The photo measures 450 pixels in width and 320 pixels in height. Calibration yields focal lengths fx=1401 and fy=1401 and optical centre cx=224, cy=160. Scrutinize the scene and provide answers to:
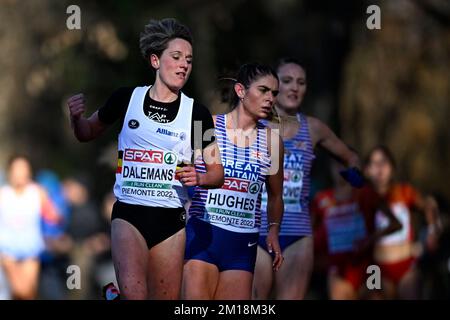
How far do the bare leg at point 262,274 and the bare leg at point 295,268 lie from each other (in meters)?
0.33

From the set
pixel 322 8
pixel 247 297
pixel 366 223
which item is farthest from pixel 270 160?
pixel 322 8

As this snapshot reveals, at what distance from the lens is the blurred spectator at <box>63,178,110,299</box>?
17.6 meters

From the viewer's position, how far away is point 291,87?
38.2ft

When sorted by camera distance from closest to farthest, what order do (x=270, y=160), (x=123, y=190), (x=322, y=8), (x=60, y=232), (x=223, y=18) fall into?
(x=123, y=190), (x=270, y=160), (x=60, y=232), (x=322, y=8), (x=223, y=18)

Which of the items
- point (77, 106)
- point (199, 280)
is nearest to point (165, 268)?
point (199, 280)

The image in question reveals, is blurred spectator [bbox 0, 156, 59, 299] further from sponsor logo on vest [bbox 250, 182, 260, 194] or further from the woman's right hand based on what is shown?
the woman's right hand

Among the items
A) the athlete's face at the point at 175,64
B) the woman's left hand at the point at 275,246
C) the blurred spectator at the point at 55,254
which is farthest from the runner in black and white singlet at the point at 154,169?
the blurred spectator at the point at 55,254

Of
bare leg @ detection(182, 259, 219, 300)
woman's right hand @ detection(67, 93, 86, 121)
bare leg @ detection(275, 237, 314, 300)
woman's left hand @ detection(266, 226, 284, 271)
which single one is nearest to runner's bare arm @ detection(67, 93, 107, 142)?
woman's right hand @ detection(67, 93, 86, 121)

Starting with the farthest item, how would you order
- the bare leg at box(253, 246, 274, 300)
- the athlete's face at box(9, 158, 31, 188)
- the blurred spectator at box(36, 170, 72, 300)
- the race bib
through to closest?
the blurred spectator at box(36, 170, 72, 300) → the athlete's face at box(9, 158, 31, 188) → the bare leg at box(253, 246, 274, 300) → the race bib

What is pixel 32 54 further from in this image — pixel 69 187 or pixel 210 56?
pixel 69 187

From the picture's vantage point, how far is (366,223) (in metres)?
14.2

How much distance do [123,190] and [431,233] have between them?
23.4 ft

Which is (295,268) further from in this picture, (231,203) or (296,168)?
(231,203)

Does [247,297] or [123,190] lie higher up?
[123,190]
